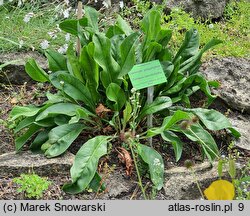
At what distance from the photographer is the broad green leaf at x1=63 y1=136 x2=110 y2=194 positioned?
10.9 feet

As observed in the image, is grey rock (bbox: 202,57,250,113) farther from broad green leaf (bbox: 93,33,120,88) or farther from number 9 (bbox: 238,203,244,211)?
number 9 (bbox: 238,203,244,211)

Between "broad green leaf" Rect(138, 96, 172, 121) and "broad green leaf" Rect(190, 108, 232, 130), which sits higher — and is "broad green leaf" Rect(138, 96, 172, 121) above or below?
above

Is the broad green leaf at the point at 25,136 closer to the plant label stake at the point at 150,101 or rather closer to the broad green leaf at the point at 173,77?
the plant label stake at the point at 150,101

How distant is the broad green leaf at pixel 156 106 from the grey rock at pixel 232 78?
751 mm

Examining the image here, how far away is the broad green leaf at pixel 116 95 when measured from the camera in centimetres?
367

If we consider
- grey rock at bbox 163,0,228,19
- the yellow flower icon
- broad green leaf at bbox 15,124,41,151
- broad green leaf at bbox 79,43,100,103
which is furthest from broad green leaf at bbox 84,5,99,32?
the yellow flower icon

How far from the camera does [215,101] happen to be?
438 centimetres

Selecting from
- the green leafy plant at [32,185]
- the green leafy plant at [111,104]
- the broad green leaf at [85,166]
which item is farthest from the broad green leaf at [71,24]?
the green leafy plant at [32,185]

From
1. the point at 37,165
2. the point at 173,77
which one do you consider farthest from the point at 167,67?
the point at 37,165

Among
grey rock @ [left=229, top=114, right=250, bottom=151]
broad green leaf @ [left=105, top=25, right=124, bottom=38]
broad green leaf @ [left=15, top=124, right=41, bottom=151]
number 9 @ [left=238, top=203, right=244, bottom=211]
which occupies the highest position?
broad green leaf @ [left=105, top=25, right=124, bottom=38]

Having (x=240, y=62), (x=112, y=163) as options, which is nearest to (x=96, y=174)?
(x=112, y=163)

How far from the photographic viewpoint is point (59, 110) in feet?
12.2

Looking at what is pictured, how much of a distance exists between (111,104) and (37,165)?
73 cm

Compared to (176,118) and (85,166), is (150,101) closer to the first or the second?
(176,118)
